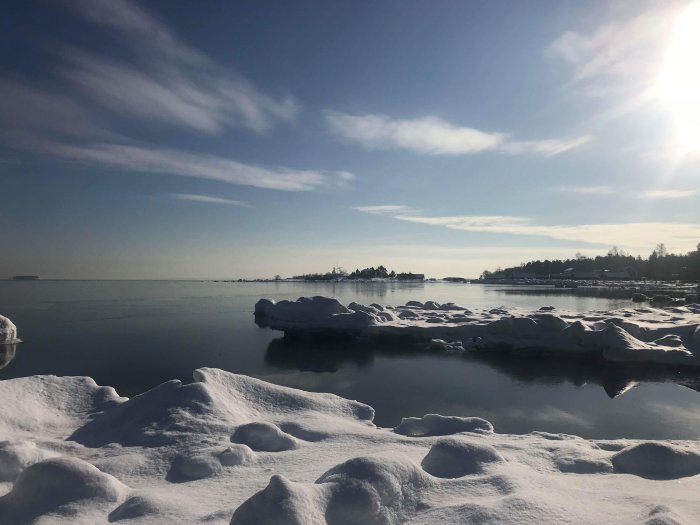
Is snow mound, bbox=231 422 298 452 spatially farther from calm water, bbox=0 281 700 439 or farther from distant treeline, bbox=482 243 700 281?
distant treeline, bbox=482 243 700 281

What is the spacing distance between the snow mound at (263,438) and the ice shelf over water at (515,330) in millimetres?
A: 14919

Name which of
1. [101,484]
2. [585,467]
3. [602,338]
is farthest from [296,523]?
[602,338]

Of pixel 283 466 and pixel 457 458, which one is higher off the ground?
pixel 457 458

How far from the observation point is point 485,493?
13.9 ft

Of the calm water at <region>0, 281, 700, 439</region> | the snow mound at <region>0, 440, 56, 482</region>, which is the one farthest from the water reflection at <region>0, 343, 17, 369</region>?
the snow mound at <region>0, 440, 56, 482</region>

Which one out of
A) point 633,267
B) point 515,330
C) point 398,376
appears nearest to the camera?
point 398,376

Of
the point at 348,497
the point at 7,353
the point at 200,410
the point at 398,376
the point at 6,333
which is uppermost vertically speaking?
the point at 348,497

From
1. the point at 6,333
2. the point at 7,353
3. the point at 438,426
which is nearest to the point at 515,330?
the point at 438,426

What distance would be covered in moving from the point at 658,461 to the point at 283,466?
183 inches

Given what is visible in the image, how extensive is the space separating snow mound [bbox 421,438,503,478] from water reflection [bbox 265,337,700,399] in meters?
9.88

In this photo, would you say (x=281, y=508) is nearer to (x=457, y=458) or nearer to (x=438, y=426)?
(x=457, y=458)

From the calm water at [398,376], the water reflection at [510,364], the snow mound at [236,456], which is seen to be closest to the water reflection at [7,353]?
the calm water at [398,376]

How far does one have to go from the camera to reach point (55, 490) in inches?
162

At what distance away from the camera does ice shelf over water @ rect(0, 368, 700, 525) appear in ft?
12.5
